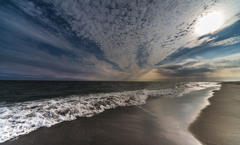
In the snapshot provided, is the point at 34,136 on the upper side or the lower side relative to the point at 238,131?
lower

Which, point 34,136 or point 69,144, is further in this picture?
point 34,136

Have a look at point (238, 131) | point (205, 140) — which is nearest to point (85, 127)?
point (205, 140)

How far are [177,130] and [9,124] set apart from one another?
829cm

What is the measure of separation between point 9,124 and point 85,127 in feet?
13.2

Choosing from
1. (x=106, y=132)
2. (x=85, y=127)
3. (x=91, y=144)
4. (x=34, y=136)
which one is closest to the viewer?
(x=91, y=144)

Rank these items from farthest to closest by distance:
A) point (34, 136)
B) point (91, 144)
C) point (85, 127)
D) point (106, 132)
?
point (85, 127), point (106, 132), point (34, 136), point (91, 144)

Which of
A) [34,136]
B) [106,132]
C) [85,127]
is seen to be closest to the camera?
[34,136]

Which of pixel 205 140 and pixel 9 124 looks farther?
pixel 9 124

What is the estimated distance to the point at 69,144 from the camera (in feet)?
9.70

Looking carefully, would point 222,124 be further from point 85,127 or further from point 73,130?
point 73,130

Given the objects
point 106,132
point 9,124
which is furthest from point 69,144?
point 9,124

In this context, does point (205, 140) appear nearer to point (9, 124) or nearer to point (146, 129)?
point (146, 129)

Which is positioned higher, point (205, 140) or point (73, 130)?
point (205, 140)

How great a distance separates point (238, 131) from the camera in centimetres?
352
